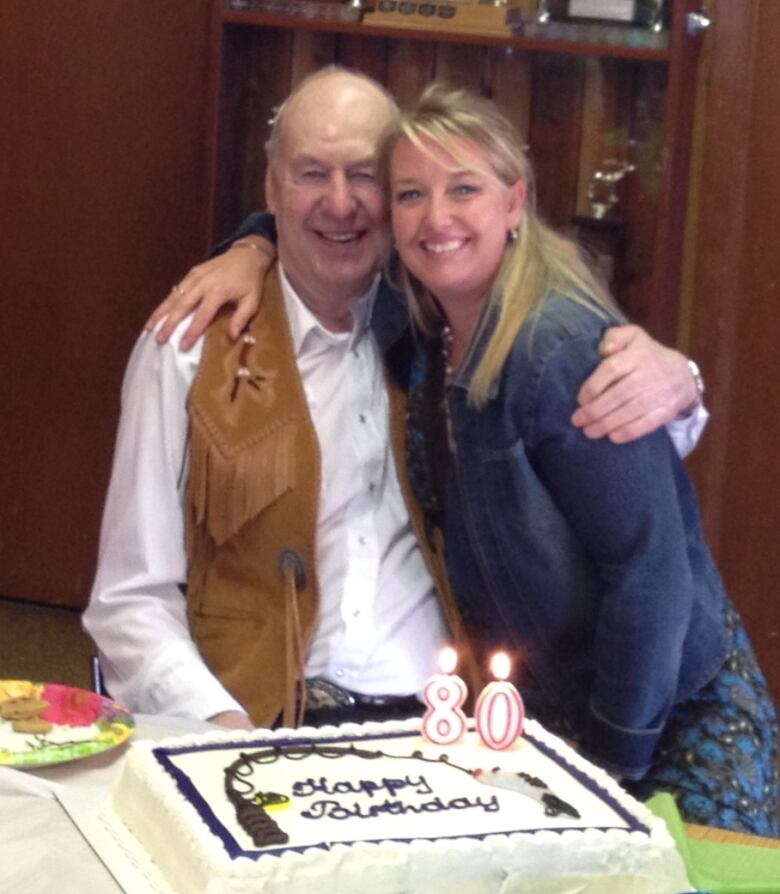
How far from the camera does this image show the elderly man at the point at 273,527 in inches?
73.9

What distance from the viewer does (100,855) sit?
3.73 ft

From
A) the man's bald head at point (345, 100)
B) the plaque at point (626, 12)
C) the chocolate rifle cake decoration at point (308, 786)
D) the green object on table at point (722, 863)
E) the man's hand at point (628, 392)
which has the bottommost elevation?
the green object on table at point (722, 863)

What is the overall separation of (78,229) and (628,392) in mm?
2302

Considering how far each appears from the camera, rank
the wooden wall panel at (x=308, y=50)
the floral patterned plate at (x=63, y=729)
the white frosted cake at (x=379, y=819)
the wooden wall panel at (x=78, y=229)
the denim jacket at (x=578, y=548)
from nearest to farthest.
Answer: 1. the white frosted cake at (x=379, y=819)
2. the floral patterned plate at (x=63, y=729)
3. the denim jacket at (x=578, y=548)
4. the wooden wall panel at (x=308, y=50)
5. the wooden wall panel at (x=78, y=229)

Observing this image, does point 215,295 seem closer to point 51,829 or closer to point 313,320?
point 313,320

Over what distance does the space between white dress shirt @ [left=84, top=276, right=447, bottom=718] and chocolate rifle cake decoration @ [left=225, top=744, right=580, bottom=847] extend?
61 centimetres

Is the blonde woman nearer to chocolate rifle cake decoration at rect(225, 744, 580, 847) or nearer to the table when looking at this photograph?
the table

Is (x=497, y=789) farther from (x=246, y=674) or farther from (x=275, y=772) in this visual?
(x=246, y=674)

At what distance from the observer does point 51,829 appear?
1177mm

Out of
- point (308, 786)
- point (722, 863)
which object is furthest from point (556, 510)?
point (308, 786)

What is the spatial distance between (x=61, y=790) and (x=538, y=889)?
0.41 m

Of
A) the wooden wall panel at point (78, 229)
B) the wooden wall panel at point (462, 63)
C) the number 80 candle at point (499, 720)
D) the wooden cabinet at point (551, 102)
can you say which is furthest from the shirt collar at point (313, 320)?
the wooden wall panel at point (78, 229)

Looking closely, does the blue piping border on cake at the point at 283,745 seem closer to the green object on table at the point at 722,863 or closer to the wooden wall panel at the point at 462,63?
the green object on table at the point at 722,863

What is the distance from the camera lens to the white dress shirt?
74.5 inches
